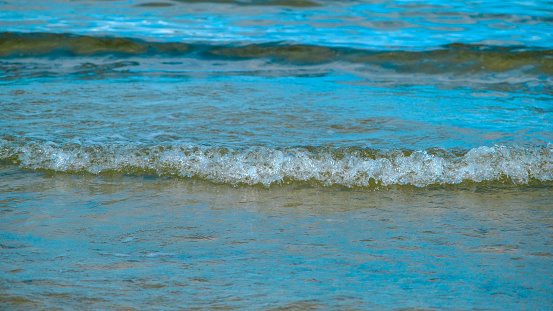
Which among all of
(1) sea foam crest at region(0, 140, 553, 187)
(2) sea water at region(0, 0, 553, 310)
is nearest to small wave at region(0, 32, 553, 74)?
(2) sea water at region(0, 0, 553, 310)

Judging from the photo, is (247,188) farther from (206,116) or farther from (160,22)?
(160,22)

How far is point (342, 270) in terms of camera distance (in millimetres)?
1782

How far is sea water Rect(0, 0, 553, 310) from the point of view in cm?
168

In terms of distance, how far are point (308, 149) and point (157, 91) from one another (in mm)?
2019

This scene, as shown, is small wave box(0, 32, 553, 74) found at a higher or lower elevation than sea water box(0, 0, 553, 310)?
higher

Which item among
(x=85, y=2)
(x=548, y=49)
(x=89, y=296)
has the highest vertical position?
(x=85, y=2)

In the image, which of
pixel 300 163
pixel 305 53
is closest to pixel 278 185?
pixel 300 163

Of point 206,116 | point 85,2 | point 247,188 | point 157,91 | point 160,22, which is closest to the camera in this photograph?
point 247,188

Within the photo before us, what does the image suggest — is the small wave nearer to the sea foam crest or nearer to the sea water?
the sea water

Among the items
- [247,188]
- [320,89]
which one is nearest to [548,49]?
[320,89]

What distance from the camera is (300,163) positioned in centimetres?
278

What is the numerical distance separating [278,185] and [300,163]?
0.65 feet

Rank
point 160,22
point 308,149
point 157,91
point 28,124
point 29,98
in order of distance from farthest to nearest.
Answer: point 160,22
point 157,91
point 29,98
point 28,124
point 308,149

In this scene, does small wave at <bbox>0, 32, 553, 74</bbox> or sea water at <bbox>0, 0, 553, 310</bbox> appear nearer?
sea water at <bbox>0, 0, 553, 310</bbox>
